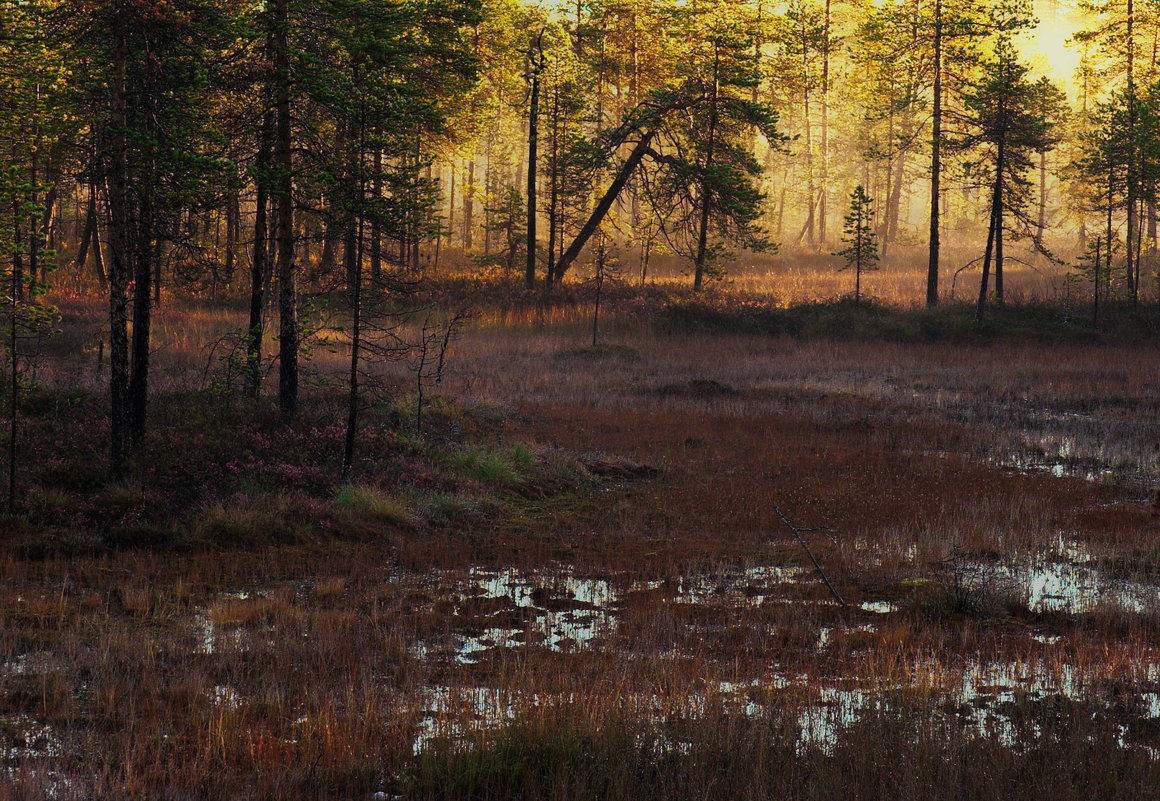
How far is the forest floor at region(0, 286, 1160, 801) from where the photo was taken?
16.7ft

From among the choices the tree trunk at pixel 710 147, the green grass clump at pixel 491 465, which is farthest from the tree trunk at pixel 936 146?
the green grass clump at pixel 491 465

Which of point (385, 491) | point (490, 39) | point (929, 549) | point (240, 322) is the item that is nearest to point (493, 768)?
point (929, 549)

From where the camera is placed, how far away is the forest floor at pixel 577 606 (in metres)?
5.10

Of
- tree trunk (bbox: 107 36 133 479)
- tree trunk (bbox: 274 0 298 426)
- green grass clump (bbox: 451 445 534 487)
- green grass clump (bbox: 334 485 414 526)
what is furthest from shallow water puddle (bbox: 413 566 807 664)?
tree trunk (bbox: 274 0 298 426)

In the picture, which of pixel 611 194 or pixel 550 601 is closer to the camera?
A: pixel 550 601

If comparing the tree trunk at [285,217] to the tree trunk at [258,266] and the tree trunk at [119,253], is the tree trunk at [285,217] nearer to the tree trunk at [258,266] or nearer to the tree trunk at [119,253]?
the tree trunk at [258,266]

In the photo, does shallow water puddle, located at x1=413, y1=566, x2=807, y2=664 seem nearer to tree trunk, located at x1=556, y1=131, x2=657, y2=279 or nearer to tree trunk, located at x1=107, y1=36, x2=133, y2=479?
tree trunk, located at x1=107, y1=36, x2=133, y2=479

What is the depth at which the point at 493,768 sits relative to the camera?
16.3 feet

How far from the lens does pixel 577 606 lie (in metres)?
8.80

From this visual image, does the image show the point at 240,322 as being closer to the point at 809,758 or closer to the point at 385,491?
the point at 385,491

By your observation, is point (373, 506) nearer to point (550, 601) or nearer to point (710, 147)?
point (550, 601)

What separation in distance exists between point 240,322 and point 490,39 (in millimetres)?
22322

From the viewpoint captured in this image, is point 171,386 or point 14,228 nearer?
point 14,228

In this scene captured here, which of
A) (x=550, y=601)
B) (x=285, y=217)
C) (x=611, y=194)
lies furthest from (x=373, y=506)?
(x=611, y=194)
